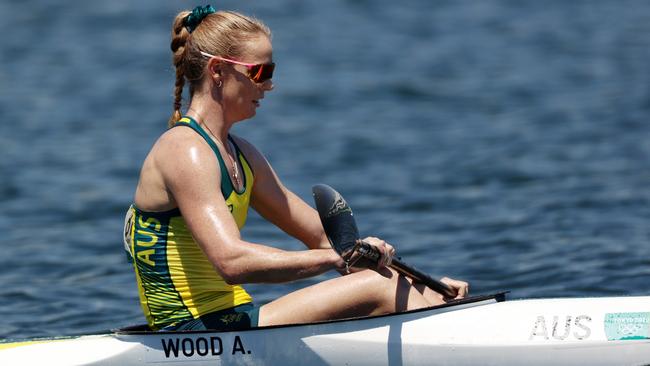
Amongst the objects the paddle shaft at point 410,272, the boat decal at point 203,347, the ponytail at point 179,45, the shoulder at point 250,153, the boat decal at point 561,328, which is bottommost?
the boat decal at point 203,347

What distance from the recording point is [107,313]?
790 cm

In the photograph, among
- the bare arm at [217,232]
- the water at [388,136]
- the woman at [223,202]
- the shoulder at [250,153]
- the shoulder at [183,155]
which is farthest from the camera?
the water at [388,136]

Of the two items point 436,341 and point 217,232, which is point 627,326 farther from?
point 217,232

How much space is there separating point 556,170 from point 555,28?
932cm

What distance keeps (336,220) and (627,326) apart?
1.34 metres

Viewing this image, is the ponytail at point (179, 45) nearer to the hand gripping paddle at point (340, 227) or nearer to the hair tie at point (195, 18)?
the hair tie at point (195, 18)

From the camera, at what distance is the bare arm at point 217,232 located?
193 inches

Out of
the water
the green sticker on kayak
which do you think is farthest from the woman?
the water

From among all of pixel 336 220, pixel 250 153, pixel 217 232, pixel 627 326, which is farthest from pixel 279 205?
pixel 627 326

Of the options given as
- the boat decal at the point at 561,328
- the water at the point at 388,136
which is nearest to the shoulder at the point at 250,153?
the boat decal at the point at 561,328

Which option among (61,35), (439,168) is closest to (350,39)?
(61,35)

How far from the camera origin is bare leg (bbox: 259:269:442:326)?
523 cm

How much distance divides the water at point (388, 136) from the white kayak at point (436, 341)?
2462 mm

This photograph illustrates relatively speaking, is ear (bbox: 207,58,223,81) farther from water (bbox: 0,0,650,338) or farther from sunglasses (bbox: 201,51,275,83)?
water (bbox: 0,0,650,338)
